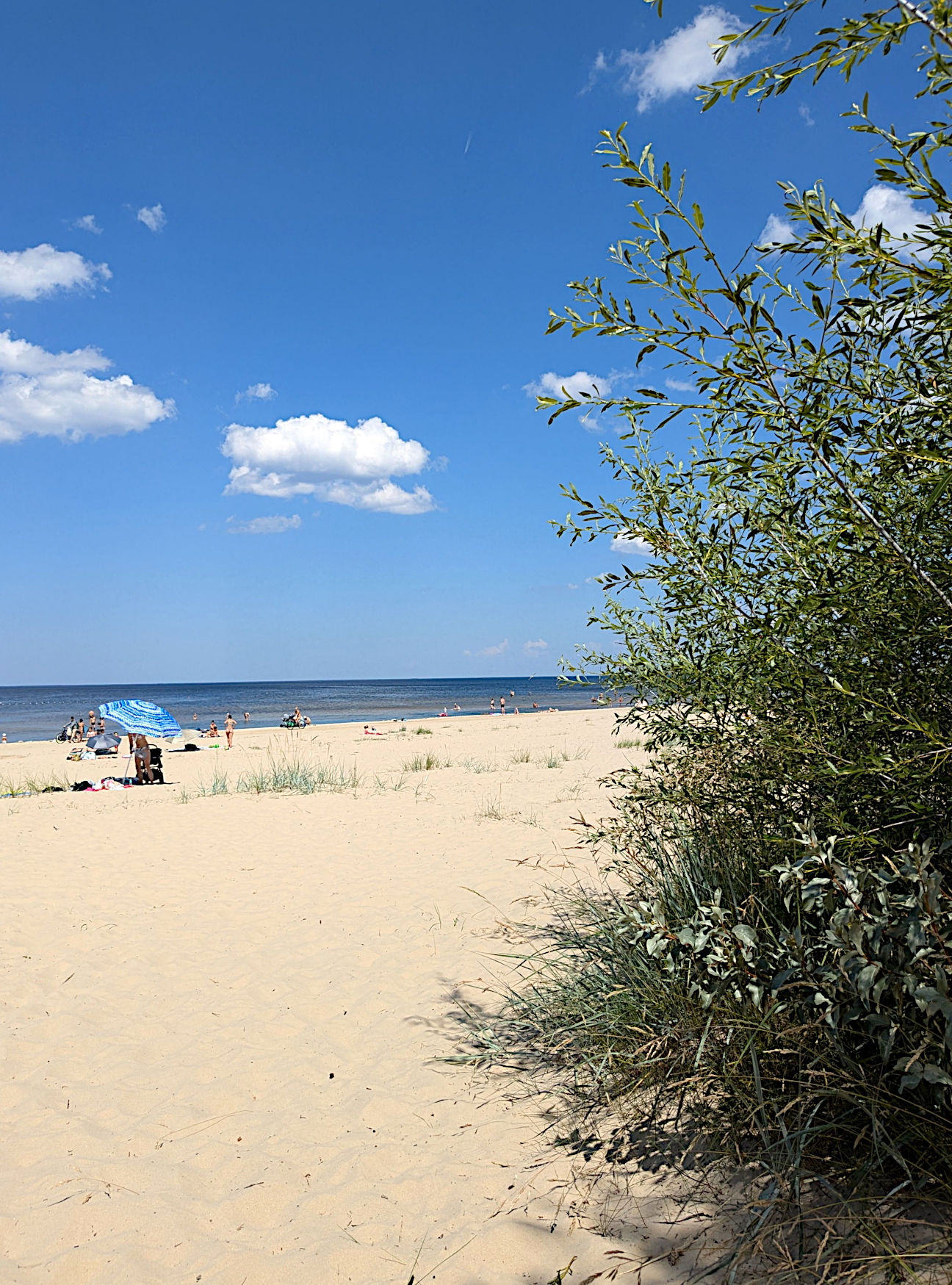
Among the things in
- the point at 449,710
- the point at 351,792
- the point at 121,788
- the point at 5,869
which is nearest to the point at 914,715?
the point at 5,869

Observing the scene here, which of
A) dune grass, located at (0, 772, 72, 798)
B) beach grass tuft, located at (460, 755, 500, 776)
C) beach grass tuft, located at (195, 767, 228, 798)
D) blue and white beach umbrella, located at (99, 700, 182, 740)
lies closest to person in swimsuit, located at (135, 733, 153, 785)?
dune grass, located at (0, 772, 72, 798)

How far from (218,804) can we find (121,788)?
4.01 m

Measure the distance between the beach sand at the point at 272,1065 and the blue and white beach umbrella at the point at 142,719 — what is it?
44.7 ft

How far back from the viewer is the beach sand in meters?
2.79

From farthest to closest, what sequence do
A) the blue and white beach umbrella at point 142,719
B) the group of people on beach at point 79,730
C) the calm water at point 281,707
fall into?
1. the calm water at point 281,707
2. the group of people on beach at point 79,730
3. the blue and white beach umbrella at point 142,719

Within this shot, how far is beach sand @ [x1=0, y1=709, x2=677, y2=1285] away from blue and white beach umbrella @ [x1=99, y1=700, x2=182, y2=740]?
13.6 metres

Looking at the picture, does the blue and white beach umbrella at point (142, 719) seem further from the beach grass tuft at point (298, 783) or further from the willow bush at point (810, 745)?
the willow bush at point (810, 745)

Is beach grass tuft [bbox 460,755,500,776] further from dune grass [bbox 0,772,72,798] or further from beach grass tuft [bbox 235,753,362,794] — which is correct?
dune grass [bbox 0,772,72,798]

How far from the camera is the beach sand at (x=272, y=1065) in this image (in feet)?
9.14

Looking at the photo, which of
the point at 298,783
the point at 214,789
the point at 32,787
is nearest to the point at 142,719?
the point at 32,787

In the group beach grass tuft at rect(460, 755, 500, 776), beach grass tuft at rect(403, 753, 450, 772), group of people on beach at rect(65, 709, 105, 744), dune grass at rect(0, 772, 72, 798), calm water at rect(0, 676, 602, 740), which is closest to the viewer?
dune grass at rect(0, 772, 72, 798)

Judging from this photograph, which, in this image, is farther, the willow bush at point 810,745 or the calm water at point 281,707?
the calm water at point 281,707

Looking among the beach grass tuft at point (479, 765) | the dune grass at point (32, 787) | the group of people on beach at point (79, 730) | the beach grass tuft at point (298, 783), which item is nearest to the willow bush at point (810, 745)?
the beach grass tuft at point (298, 783)

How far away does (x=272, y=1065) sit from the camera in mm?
4156
